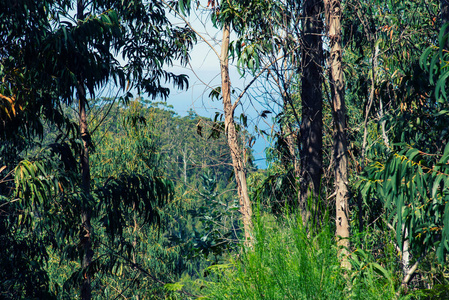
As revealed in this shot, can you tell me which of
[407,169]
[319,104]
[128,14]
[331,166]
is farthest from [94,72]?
[407,169]

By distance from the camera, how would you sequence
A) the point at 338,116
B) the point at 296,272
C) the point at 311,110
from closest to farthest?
the point at 296,272 < the point at 338,116 < the point at 311,110

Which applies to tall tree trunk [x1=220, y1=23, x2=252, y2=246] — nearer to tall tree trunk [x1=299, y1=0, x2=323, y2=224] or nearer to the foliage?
tall tree trunk [x1=299, y1=0, x2=323, y2=224]

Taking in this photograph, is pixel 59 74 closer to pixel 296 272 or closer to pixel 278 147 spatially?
pixel 278 147

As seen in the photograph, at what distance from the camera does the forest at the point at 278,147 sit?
95.1 inches

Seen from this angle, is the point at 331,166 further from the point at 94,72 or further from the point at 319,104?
the point at 94,72

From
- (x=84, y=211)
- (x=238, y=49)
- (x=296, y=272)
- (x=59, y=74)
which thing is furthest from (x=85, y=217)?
(x=296, y=272)

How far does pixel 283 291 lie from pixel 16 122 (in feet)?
11.9

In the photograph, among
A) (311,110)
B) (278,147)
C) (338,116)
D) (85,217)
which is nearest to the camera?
(338,116)

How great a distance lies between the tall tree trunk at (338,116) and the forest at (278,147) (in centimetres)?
1

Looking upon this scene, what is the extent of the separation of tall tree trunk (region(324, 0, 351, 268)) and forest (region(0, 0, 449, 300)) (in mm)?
11

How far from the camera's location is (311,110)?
3.84 metres

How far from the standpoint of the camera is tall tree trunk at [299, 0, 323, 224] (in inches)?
147

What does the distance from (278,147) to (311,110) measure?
1024mm

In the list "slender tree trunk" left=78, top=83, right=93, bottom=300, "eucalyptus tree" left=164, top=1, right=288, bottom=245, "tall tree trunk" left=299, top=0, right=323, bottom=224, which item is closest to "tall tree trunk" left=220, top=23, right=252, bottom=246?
"eucalyptus tree" left=164, top=1, right=288, bottom=245
